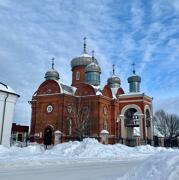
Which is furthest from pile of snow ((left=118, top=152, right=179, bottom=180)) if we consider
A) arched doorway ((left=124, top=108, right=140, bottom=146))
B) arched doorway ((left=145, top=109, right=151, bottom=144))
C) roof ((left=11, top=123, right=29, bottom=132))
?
roof ((left=11, top=123, right=29, bottom=132))

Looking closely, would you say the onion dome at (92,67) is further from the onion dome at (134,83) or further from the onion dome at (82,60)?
the onion dome at (134,83)

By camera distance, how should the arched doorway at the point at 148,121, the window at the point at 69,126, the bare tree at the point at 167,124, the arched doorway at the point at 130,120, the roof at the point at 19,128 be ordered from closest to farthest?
the window at the point at 69,126 → the arched doorway at the point at 148,121 → the arched doorway at the point at 130,120 → the bare tree at the point at 167,124 → the roof at the point at 19,128

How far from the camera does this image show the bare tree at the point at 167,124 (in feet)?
199

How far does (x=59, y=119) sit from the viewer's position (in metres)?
35.8

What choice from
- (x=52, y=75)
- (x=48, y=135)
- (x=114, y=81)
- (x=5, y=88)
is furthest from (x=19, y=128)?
(x=5, y=88)

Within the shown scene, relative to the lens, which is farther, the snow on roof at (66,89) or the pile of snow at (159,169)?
the snow on roof at (66,89)

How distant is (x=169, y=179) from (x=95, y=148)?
14.9 meters

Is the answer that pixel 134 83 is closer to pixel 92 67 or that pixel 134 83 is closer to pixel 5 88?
pixel 92 67

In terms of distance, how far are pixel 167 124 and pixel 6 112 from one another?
44.9 metres

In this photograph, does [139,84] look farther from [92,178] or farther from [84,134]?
[92,178]

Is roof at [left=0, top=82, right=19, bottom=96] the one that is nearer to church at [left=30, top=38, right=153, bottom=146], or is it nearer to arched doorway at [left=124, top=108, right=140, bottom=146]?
church at [left=30, top=38, right=153, bottom=146]

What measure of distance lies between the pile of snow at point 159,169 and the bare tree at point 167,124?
54952 millimetres

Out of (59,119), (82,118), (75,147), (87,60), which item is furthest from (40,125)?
(75,147)

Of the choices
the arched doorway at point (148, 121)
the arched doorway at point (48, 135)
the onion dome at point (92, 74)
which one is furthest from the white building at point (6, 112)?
the arched doorway at point (148, 121)
